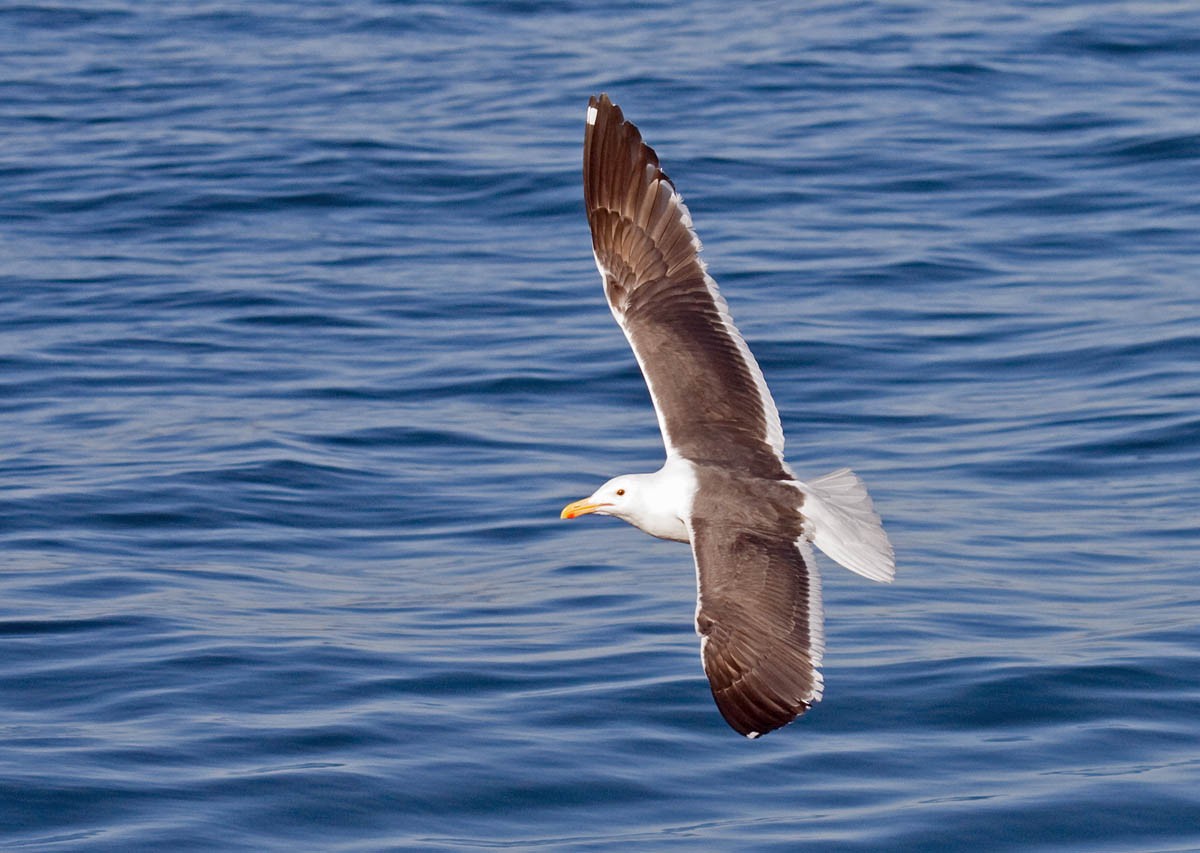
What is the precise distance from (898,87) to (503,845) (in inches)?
502

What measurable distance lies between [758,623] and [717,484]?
2.92 ft

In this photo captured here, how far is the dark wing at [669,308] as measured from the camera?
8422mm

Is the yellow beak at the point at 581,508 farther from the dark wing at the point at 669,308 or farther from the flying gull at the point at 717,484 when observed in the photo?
the dark wing at the point at 669,308

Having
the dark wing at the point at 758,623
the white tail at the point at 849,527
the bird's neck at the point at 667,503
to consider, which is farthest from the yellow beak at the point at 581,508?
the white tail at the point at 849,527

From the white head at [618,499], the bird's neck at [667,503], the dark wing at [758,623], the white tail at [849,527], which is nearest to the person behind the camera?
the dark wing at [758,623]

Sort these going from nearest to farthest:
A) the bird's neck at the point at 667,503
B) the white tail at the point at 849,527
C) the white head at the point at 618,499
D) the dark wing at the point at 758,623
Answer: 1. the dark wing at the point at 758,623
2. the white tail at the point at 849,527
3. the bird's neck at the point at 667,503
4. the white head at the point at 618,499

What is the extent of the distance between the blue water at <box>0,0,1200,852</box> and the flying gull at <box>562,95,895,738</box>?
1.20 metres

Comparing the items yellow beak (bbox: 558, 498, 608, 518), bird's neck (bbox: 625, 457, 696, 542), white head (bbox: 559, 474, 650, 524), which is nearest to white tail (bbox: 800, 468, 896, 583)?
bird's neck (bbox: 625, 457, 696, 542)

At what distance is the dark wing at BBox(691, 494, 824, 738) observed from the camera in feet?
22.6

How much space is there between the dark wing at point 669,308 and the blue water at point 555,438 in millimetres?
1313

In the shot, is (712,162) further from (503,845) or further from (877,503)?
(503,845)

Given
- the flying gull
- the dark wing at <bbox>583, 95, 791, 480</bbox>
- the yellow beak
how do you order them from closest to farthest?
1. the flying gull
2. the yellow beak
3. the dark wing at <bbox>583, 95, 791, 480</bbox>

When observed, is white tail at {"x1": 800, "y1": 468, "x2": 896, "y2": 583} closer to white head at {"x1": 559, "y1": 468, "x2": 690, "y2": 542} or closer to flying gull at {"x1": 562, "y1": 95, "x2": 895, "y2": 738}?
flying gull at {"x1": 562, "y1": 95, "x2": 895, "y2": 738}

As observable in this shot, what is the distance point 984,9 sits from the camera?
22.9m
